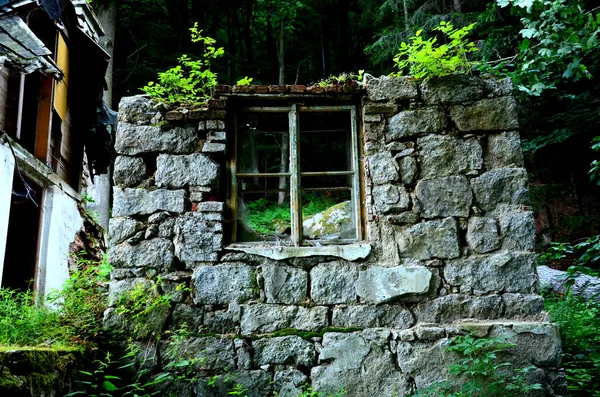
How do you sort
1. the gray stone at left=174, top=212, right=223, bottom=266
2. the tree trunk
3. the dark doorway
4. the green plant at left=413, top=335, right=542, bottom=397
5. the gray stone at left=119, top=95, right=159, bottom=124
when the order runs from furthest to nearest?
the tree trunk, the dark doorway, the gray stone at left=119, top=95, right=159, bottom=124, the gray stone at left=174, top=212, right=223, bottom=266, the green plant at left=413, top=335, right=542, bottom=397

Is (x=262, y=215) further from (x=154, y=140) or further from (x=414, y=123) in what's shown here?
(x=414, y=123)

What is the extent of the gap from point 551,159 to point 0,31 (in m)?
10.8

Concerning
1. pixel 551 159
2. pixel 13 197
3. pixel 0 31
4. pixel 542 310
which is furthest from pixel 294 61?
pixel 542 310

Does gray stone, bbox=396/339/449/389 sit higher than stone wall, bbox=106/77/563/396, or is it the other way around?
stone wall, bbox=106/77/563/396

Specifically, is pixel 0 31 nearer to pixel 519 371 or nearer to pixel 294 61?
pixel 519 371

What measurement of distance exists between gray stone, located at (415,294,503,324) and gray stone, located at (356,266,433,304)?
126 mm

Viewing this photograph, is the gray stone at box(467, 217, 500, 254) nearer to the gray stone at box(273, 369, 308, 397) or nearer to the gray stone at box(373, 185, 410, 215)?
the gray stone at box(373, 185, 410, 215)

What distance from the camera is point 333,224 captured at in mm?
3924

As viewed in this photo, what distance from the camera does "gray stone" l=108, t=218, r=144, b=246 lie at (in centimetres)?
330

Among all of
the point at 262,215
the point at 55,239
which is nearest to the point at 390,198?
the point at 55,239

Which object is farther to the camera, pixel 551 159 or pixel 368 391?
pixel 551 159

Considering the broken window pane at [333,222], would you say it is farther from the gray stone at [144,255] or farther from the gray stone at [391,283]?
the gray stone at [144,255]

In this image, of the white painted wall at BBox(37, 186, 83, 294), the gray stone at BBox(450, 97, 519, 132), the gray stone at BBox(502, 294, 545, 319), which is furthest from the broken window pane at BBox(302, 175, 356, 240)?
the white painted wall at BBox(37, 186, 83, 294)

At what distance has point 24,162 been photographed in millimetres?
5191
